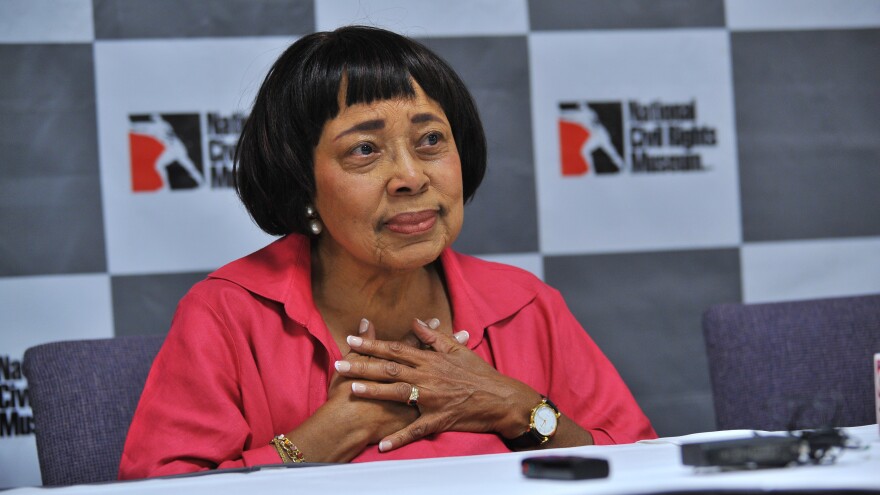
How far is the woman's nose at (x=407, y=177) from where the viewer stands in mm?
1741

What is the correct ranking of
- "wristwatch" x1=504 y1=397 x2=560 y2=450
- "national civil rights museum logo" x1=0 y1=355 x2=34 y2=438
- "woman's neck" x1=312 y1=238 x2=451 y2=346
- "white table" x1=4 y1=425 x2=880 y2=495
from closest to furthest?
1. "white table" x1=4 y1=425 x2=880 y2=495
2. "wristwatch" x1=504 y1=397 x2=560 y2=450
3. "woman's neck" x1=312 y1=238 x2=451 y2=346
4. "national civil rights museum logo" x1=0 y1=355 x2=34 y2=438

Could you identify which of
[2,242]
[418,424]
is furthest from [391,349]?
[2,242]

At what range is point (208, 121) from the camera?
2760 mm

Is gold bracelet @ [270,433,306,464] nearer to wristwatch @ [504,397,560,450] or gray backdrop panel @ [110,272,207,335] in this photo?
wristwatch @ [504,397,560,450]

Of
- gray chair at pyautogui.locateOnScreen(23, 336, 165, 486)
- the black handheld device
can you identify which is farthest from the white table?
gray chair at pyautogui.locateOnScreen(23, 336, 165, 486)

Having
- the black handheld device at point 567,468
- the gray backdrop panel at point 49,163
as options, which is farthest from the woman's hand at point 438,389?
the gray backdrop panel at point 49,163

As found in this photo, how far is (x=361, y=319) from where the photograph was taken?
1.87 meters

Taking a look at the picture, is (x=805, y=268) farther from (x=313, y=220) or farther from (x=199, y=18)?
(x=199, y=18)

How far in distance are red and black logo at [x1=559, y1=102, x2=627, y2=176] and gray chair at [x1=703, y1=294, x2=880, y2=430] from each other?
3.12ft

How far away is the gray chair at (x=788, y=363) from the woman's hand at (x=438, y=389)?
0.50 m

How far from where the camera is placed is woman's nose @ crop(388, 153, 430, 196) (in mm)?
1741

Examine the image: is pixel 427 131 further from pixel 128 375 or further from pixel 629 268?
pixel 629 268

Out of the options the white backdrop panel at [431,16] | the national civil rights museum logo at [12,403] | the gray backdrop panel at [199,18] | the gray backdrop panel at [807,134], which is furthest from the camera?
the gray backdrop panel at [807,134]

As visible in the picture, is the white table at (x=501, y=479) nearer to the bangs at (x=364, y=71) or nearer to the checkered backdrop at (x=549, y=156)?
the bangs at (x=364, y=71)
